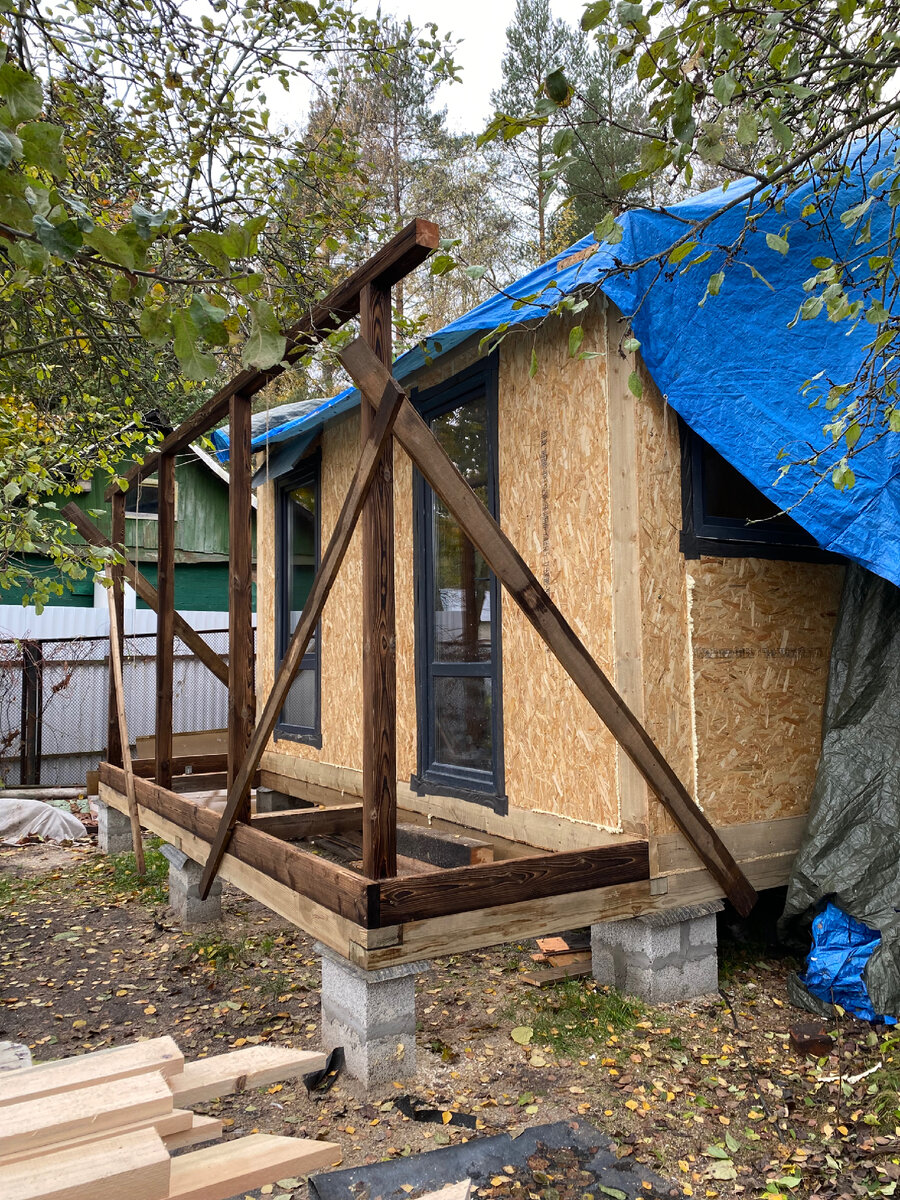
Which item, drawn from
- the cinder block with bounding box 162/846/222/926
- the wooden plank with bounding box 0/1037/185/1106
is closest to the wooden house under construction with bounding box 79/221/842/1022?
the cinder block with bounding box 162/846/222/926

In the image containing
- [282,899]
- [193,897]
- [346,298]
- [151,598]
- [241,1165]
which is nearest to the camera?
[241,1165]

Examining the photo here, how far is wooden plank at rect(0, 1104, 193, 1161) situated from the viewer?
206 cm

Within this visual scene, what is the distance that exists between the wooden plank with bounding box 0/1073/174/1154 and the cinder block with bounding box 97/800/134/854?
22.1 feet

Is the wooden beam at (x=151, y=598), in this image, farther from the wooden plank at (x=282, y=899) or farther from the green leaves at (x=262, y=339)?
the green leaves at (x=262, y=339)

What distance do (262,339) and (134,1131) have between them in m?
1.90

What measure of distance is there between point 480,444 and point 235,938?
3.80 m

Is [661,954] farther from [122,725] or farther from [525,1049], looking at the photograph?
[122,725]

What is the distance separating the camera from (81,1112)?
221cm

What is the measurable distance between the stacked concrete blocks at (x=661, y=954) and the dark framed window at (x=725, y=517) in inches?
77.6

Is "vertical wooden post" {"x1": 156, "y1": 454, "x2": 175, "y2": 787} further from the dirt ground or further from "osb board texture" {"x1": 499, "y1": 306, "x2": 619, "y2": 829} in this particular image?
"osb board texture" {"x1": 499, "y1": 306, "x2": 619, "y2": 829}

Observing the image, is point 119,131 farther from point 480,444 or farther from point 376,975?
point 376,975

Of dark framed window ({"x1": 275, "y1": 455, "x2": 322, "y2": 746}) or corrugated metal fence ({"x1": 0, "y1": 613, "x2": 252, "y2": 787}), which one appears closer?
dark framed window ({"x1": 275, "y1": 455, "x2": 322, "y2": 746})

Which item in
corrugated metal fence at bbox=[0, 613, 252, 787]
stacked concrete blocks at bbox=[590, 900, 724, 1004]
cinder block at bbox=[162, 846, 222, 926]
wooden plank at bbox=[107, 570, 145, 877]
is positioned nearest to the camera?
stacked concrete blocks at bbox=[590, 900, 724, 1004]

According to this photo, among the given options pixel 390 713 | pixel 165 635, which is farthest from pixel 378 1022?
pixel 165 635
